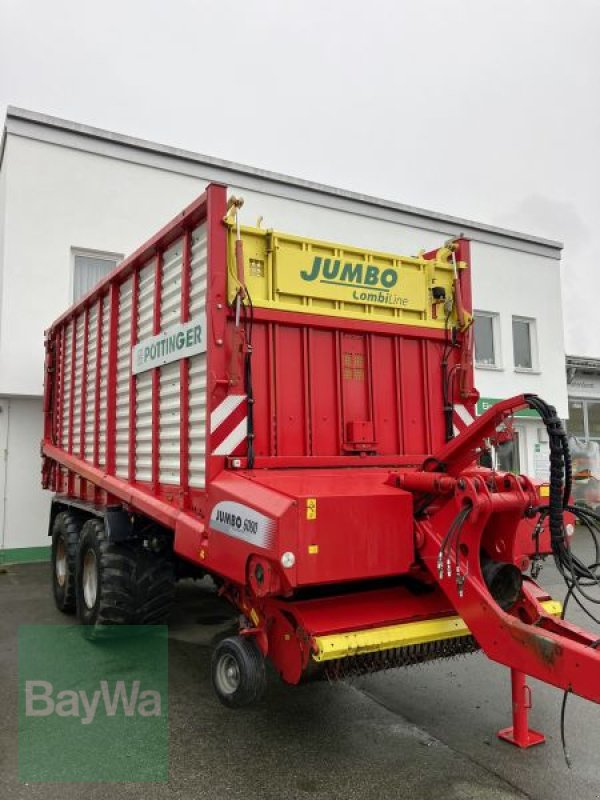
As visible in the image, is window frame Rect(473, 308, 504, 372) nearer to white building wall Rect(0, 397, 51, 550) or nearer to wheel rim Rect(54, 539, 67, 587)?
white building wall Rect(0, 397, 51, 550)

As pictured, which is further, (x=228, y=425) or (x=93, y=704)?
(x=93, y=704)

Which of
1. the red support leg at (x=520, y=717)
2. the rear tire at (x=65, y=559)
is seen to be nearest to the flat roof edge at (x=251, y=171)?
the rear tire at (x=65, y=559)

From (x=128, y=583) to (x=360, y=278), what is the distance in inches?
125

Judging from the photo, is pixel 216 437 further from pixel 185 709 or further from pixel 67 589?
pixel 67 589

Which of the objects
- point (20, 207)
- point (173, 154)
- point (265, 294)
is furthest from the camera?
point (173, 154)

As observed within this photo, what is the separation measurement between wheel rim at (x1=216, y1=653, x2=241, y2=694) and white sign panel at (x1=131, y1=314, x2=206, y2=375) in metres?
1.84

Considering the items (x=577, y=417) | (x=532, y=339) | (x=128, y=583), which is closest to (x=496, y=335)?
(x=532, y=339)

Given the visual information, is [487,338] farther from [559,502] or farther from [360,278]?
[559,502]

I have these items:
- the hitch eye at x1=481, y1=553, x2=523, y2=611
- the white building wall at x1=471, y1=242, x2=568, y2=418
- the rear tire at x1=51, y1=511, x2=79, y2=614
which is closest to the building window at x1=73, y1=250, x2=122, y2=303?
the rear tire at x1=51, y1=511, x2=79, y2=614

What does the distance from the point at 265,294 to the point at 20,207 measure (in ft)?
23.6

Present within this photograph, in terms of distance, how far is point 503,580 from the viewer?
3684 mm

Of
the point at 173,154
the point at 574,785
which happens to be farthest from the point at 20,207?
the point at 574,785

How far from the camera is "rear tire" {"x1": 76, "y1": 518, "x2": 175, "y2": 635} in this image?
215 inches

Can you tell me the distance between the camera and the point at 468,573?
3412 millimetres
